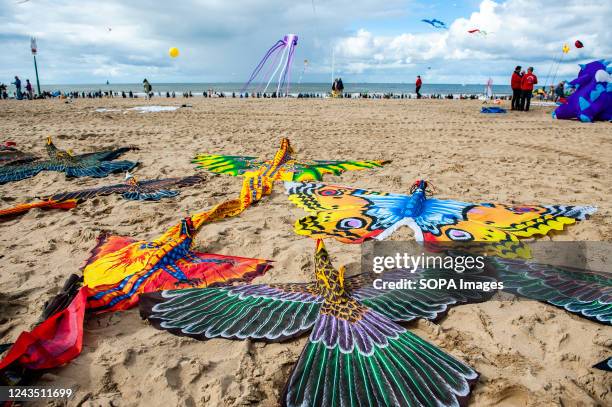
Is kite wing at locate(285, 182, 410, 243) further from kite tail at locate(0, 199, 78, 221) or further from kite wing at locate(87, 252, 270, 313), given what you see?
kite tail at locate(0, 199, 78, 221)

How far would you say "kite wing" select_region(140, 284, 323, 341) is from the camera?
209 cm

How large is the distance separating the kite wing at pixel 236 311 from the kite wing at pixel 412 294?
Answer: 356mm

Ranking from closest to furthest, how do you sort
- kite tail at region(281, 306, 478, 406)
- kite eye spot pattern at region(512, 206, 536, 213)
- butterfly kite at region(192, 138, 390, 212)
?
kite tail at region(281, 306, 478, 406) → kite eye spot pattern at region(512, 206, 536, 213) → butterfly kite at region(192, 138, 390, 212)

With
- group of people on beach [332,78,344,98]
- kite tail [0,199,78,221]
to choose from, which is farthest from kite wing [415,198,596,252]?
group of people on beach [332,78,344,98]

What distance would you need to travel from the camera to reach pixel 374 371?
1.74 m

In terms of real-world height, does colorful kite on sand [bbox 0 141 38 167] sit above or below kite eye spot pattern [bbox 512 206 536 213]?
above

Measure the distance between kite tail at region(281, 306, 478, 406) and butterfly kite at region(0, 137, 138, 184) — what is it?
530 cm

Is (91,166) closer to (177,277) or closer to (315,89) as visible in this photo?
(177,277)

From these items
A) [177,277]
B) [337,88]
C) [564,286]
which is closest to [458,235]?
[564,286]

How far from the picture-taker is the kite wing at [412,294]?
2221 mm

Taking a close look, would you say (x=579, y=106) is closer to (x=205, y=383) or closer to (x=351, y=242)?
(x=351, y=242)

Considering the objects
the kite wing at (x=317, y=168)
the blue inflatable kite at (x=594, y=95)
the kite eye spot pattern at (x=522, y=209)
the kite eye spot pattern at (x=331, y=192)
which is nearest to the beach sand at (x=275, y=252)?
the kite wing at (x=317, y=168)

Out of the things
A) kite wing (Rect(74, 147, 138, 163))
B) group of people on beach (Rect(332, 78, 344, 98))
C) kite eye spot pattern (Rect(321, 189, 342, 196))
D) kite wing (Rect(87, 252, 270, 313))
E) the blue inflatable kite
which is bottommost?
kite wing (Rect(87, 252, 270, 313))

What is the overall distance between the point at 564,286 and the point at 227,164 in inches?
197
